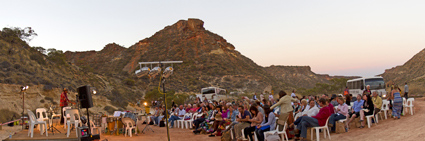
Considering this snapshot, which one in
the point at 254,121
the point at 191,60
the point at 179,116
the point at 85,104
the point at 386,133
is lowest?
the point at 179,116

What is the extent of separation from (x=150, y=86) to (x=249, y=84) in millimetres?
15698

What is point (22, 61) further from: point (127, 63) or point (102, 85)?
point (127, 63)

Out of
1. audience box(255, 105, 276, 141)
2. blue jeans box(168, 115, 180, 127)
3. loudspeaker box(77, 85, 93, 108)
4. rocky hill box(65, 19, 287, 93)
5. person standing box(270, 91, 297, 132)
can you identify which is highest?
rocky hill box(65, 19, 287, 93)

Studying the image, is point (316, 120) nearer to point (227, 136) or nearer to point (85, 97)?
point (227, 136)

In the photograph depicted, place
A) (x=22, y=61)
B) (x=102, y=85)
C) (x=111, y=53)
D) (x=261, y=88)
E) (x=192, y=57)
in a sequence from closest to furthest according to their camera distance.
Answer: (x=22, y=61) → (x=102, y=85) → (x=261, y=88) → (x=192, y=57) → (x=111, y=53)

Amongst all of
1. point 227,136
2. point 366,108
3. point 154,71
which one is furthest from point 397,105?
point 154,71

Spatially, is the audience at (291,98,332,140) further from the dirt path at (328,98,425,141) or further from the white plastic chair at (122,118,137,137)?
the white plastic chair at (122,118,137,137)

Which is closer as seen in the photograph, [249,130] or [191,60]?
[249,130]

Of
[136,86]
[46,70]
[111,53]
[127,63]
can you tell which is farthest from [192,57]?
[46,70]

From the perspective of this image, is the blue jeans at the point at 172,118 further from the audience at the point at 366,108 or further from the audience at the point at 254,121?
the audience at the point at 366,108

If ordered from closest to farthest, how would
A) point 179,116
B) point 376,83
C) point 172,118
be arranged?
point 179,116
point 172,118
point 376,83

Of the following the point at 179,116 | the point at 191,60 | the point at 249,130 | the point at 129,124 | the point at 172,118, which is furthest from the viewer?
the point at 191,60

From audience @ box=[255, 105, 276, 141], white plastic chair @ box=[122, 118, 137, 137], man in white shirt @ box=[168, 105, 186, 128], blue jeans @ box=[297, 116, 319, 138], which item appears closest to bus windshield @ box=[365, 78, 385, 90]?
man in white shirt @ box=[168, 105, 186, 128]

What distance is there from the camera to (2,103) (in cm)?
1719
